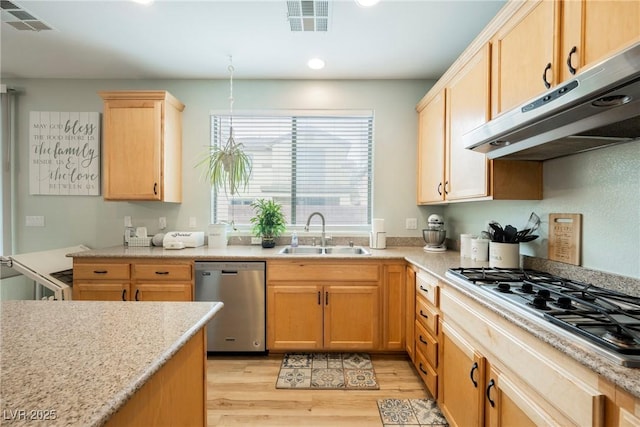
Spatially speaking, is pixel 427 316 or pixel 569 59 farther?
pixel 427 316

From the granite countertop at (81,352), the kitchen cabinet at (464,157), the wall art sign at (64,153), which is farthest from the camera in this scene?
the wall art sign at (64,153)

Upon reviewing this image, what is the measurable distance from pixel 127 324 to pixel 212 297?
1.66 metres

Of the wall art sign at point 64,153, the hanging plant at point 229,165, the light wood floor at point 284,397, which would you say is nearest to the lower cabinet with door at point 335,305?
the light wood floor at point 284,397

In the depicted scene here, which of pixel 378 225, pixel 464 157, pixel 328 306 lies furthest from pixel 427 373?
pixel 464 157

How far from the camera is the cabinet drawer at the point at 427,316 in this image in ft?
6.22

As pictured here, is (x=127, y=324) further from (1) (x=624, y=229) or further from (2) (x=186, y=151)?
(2) (x=186, y=151)

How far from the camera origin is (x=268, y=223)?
2.95 metres

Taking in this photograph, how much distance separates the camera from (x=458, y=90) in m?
2.17

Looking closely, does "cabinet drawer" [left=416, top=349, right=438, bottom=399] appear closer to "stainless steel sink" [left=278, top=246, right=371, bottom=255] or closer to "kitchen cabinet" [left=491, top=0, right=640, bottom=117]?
"stainless steel sink" [left=278, top=246, right=371, bottom=255]

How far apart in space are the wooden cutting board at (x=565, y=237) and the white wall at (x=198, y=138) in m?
1.49

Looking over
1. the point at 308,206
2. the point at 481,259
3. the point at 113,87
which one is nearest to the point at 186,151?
the point at 113,87

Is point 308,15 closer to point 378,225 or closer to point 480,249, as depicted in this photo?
point 378,225

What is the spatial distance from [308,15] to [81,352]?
2.31 m

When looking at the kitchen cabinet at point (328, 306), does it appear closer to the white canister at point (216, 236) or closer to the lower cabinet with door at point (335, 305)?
the lower cabinet with door at point (335, 305)
